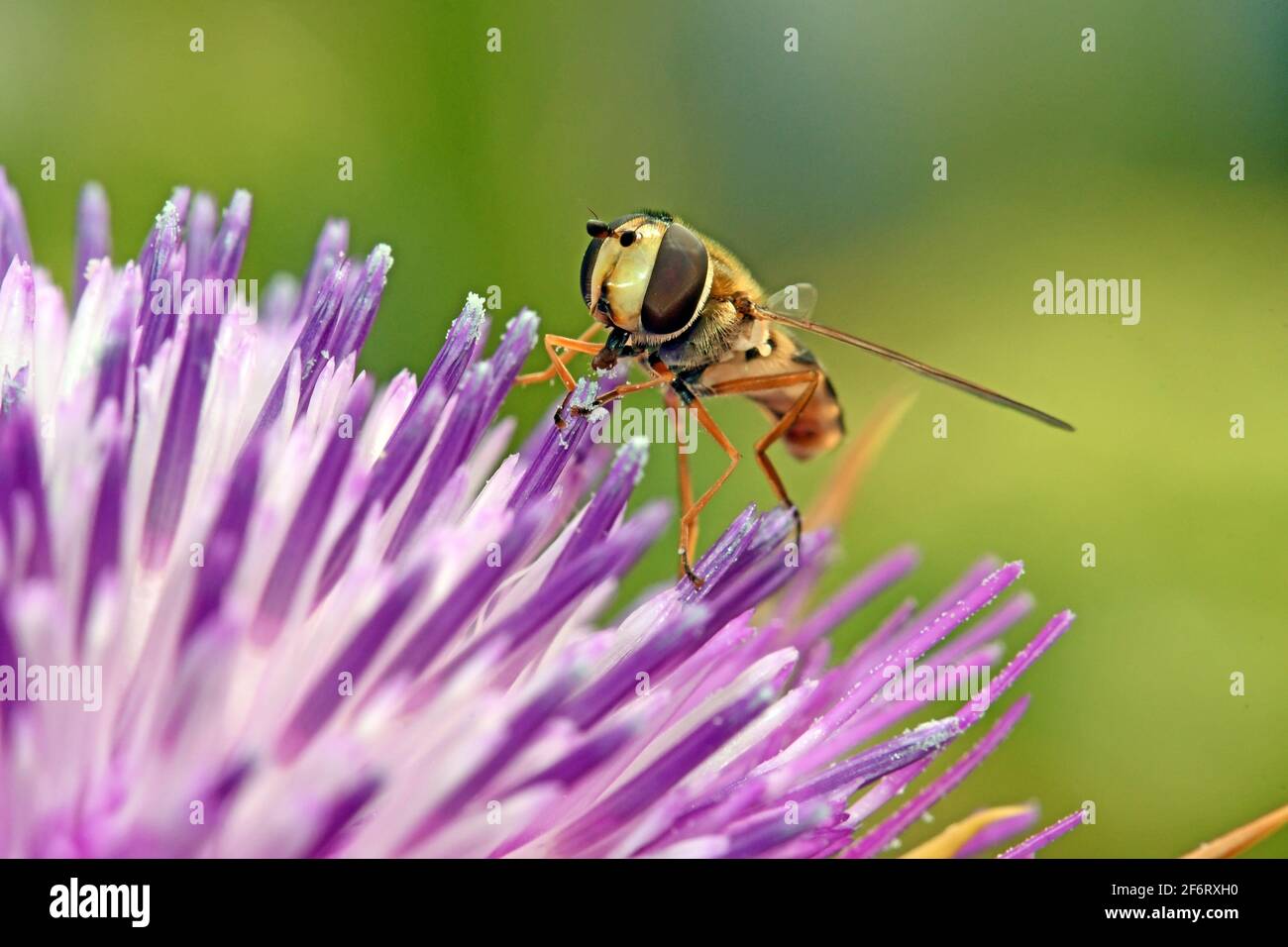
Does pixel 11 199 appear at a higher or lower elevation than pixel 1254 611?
higher

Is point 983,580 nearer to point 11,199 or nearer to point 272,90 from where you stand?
point 11,199

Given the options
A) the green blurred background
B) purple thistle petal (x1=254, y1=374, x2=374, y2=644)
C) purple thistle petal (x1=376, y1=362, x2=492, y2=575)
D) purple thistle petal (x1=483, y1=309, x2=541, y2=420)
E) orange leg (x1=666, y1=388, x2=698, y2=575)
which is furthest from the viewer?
the green blurred background

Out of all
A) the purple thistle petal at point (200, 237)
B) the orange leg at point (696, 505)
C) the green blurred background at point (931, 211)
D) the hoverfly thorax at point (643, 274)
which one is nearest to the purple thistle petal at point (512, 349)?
the hoverfly thorax at point (643, 274)

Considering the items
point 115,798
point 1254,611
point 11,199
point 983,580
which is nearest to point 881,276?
point 1254,611

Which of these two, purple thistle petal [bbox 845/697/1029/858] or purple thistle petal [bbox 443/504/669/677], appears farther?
purple thistle petal [bbox 845/697/1029/858]

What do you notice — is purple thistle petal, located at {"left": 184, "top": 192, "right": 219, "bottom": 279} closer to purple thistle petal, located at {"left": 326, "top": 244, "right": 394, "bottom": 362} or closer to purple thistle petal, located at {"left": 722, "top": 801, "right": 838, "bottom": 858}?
purple thistle petal, located at {"left": 326, "top": 244, "right": 394, "bottom": 362}

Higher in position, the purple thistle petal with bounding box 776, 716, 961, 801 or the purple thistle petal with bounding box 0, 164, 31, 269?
the purple thistle petal with bounding box 0, 164, 31, 269

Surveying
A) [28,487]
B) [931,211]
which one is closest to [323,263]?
[28,487]

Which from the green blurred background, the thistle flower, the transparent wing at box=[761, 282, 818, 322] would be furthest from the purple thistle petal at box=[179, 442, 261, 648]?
the green blurred background
